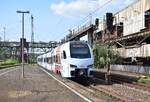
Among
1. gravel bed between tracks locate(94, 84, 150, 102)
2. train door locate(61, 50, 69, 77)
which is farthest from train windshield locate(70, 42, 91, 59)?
gravel bed between tracks locate(94, 84, 150, 102)

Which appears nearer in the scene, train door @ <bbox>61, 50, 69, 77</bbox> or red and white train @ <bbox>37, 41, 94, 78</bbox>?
red and white train @ <bbox>37, 41, 94, 78</bbox>

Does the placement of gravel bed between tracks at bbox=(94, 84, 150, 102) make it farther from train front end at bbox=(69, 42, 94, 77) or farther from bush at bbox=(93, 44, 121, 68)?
bush at bbox=(93, 44, 121, 68)

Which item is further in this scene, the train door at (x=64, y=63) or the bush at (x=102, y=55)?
the bush at (x=102, y=55)

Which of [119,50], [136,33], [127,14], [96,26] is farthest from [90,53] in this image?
[96,26]

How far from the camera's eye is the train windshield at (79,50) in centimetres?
2905

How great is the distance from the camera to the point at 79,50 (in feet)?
96.6

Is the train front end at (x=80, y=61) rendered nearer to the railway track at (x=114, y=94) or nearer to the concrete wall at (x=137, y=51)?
the railway track at (x=114, y=94)

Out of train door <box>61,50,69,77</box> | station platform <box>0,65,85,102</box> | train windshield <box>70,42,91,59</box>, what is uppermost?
train windshield <box>70,42,91,59</box>

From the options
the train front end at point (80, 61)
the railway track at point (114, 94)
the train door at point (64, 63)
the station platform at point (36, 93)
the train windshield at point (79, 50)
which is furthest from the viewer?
the train door at point (64, 63)

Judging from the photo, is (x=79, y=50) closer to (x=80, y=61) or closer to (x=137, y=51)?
(x=80, y=61)

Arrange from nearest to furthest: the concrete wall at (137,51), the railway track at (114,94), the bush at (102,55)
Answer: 1. the railway track at (114,94)
2. the concrete wall at (137,51)
3. the bush at (102,55)

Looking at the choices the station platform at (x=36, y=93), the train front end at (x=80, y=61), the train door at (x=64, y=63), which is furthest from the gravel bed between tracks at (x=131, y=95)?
the train door at (x=64, y=63)

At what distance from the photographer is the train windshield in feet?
95.3

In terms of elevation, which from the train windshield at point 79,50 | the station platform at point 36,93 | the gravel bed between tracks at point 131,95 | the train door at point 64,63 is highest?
the train windshield at point 79,50
